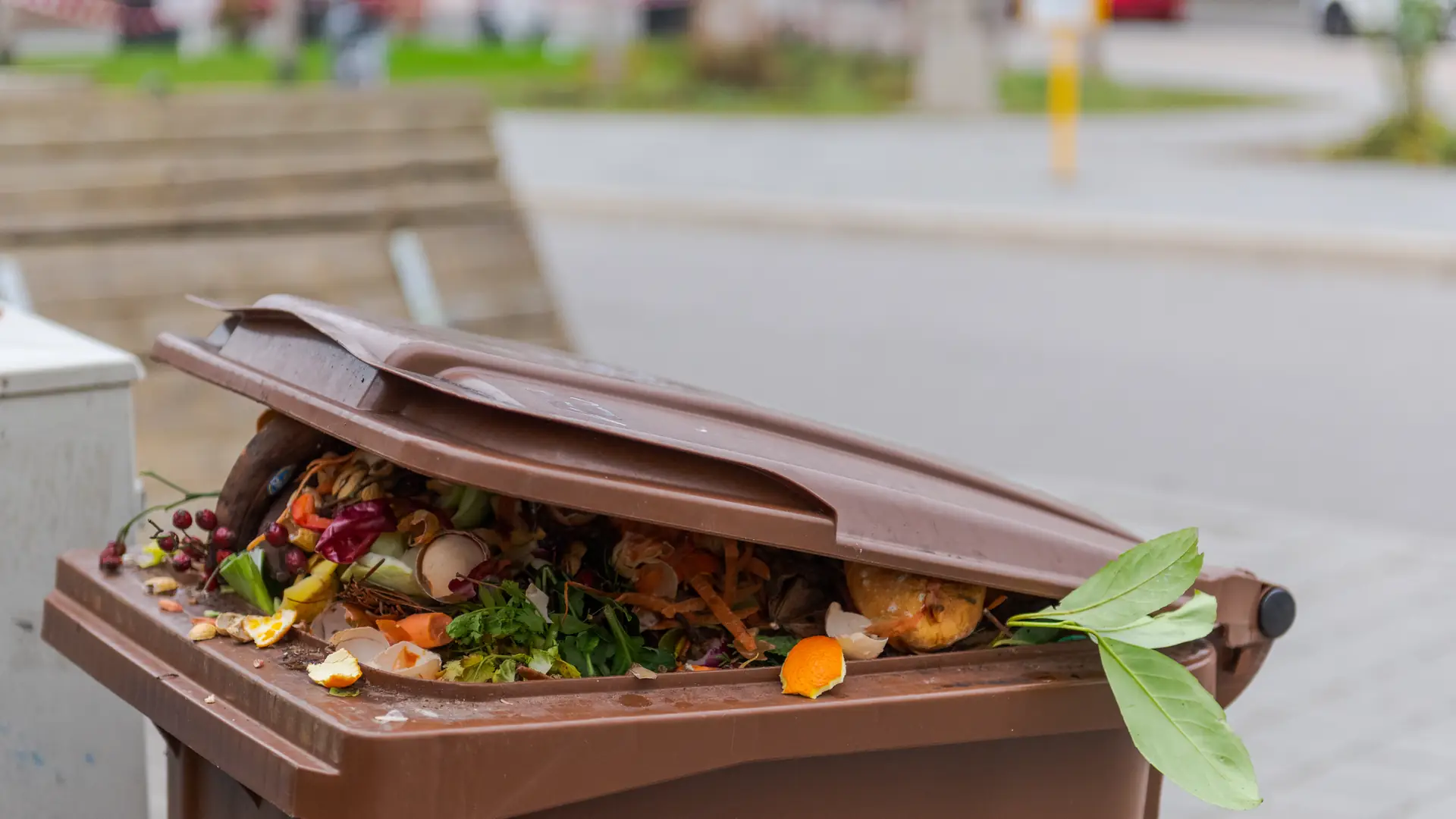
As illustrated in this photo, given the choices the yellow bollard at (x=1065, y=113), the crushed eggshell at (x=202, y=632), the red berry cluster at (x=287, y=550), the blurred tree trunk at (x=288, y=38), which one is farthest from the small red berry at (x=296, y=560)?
the blurred tree trunk at (x=288, y=38)

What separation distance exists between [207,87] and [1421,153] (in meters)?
12.7

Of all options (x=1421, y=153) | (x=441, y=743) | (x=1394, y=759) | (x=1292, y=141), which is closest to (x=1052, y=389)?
(x=1394, y=759)

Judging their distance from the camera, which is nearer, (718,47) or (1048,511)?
(1048,511)

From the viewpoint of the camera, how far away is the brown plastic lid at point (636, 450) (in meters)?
1.91

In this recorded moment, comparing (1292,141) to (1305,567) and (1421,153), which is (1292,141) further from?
(1305,567)

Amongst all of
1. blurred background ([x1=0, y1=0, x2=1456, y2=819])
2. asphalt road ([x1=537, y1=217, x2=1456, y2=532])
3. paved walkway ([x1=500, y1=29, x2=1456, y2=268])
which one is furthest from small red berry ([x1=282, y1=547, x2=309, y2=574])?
paved walkway ([x1=500, y1=29, x2=1456, y2=268])

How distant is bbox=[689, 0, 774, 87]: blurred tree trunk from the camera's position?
70.5 feet

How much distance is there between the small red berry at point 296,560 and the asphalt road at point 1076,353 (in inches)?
166

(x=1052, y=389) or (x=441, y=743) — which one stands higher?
(x=441, y=743)

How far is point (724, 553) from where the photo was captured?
2.12 metres

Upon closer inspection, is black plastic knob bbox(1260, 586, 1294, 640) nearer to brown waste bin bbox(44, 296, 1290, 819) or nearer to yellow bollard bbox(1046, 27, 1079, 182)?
brown waste bin bbox(44, 296, 1290, 819)

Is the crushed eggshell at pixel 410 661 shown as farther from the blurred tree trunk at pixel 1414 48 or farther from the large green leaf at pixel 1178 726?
the blurred tree trunk at pixel 1414 48

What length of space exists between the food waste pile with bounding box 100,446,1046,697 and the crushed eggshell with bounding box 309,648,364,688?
29 millimetres

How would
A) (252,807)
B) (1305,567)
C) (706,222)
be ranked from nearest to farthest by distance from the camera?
1. (252,807)
2. (1305,567)
3. (706,222)
